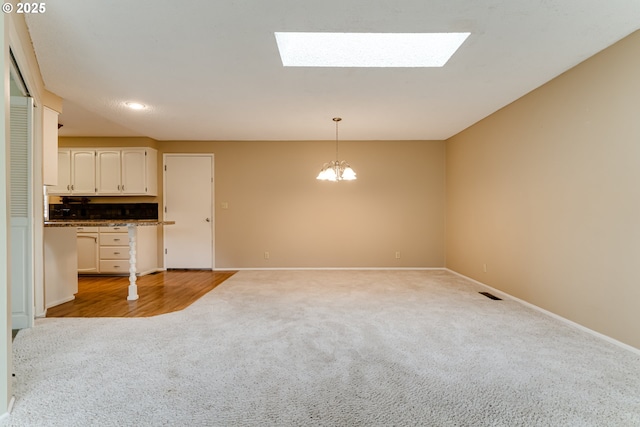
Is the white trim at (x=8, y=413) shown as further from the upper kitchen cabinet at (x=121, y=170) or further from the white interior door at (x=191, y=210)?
the upper kitchen cabinet at (x=121, y=170)

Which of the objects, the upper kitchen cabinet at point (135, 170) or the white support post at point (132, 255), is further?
the upper kitchen cabinet at point (135, 170)

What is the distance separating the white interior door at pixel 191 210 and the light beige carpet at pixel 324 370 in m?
2.62

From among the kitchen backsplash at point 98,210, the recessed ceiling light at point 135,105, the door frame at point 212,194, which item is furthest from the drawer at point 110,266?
the recessed ceiling light at point 135,105

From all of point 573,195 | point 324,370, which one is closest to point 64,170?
point 324,370

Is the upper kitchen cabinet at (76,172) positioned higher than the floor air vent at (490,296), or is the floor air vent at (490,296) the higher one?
the upper kitchen cabinet at (76,172)

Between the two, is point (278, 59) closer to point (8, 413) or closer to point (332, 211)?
point (8, 413)

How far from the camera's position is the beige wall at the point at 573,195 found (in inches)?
92.4

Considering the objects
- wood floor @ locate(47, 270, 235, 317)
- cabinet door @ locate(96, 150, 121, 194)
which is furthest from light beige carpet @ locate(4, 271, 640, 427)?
cabinet door @ locate(96, 150, 121, 194)

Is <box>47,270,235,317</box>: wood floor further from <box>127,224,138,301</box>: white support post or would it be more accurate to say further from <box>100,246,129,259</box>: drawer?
<box>100,246,129,259</box>: drawer

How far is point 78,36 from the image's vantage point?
2.31 meters

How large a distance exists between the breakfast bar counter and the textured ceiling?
1.47m

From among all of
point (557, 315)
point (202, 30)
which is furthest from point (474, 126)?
point (202, 30)

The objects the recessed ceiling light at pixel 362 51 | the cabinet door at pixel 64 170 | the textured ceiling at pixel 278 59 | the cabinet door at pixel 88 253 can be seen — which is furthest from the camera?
the cabinet door at pixel 64 170

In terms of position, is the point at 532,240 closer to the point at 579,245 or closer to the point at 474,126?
the point at 579,245
